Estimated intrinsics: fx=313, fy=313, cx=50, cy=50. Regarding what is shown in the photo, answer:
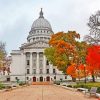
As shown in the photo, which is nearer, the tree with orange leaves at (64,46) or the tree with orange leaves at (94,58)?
the tree with orange leaves at (94,58)

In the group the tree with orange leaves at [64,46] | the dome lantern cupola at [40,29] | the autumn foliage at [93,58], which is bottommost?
the autumn foliage at [93,58]

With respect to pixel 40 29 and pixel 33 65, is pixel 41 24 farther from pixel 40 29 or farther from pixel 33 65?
pixel 33 65

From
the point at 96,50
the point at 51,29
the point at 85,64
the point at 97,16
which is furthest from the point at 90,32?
the point at 51,29

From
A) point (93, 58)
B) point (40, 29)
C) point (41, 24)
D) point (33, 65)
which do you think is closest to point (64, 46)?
point (93, 58)

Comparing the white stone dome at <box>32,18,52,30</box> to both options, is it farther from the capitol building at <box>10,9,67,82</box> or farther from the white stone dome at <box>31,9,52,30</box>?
the capitol building at <box>10,9,67,82</box>

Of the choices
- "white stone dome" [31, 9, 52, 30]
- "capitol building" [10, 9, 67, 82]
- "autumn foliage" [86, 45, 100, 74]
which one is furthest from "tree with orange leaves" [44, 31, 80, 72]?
"white stone dome" [31, 9, 52, 30]

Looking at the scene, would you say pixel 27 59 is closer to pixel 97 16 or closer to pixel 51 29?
pixel 51 29

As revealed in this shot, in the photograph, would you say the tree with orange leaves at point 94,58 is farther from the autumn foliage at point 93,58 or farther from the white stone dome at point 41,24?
the white stone dome at point 41,24

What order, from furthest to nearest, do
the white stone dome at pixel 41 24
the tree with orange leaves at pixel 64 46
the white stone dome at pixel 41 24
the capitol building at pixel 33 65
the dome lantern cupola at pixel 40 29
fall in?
the white stone dome at pixel 41 24, the white stone dome at pixel 41 24, the dome lantern cupola at pixel 40 29, the capitol building at pixel 33 65, the tree with orange leaves at pixel 64 46

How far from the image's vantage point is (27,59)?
13238 cm

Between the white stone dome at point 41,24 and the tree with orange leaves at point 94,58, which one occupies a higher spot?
the white stone dome at point 41,24

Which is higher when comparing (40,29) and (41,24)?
(41,24)

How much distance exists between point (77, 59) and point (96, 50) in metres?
8.79

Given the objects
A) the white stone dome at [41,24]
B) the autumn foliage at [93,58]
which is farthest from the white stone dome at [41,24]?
the autumn foliage at [93,58]
